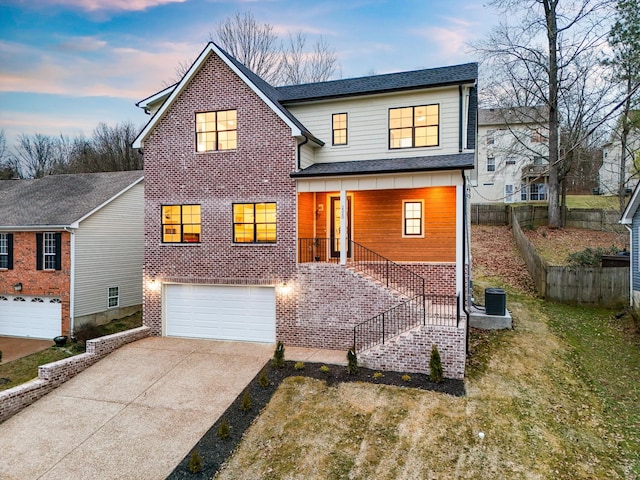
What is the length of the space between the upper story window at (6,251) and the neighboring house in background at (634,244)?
2472 centimetres

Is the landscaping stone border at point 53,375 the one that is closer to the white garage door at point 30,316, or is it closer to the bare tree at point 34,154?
the white garage door at point 30,316

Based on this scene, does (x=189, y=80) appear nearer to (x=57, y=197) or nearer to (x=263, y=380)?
(x=57, y=197)

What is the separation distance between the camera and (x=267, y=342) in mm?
12422

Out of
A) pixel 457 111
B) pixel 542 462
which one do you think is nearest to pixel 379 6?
pixel 457 111

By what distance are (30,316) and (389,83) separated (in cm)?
1782

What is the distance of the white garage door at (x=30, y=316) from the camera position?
15727 mm

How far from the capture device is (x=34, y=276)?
15.9m

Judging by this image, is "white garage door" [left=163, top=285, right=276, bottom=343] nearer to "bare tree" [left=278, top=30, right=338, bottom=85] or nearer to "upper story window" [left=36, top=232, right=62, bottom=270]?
"upper story window" [left=36, top=232, right=62, bottom=270]

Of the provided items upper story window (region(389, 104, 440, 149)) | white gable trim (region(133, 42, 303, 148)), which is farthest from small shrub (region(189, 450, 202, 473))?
upper story window (region(389, 104, 440, 149))

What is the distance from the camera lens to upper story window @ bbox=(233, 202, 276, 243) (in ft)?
41.0

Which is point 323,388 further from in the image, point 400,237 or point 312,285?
point 400,237

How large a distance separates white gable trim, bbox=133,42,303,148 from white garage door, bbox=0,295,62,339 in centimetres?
834

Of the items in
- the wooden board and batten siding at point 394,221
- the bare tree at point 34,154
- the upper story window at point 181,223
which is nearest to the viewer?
the wooden board and batten siding at point 394,221

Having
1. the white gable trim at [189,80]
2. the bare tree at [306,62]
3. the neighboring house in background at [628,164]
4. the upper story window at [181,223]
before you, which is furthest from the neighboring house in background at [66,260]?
the neighboring house in background at [628,164]
